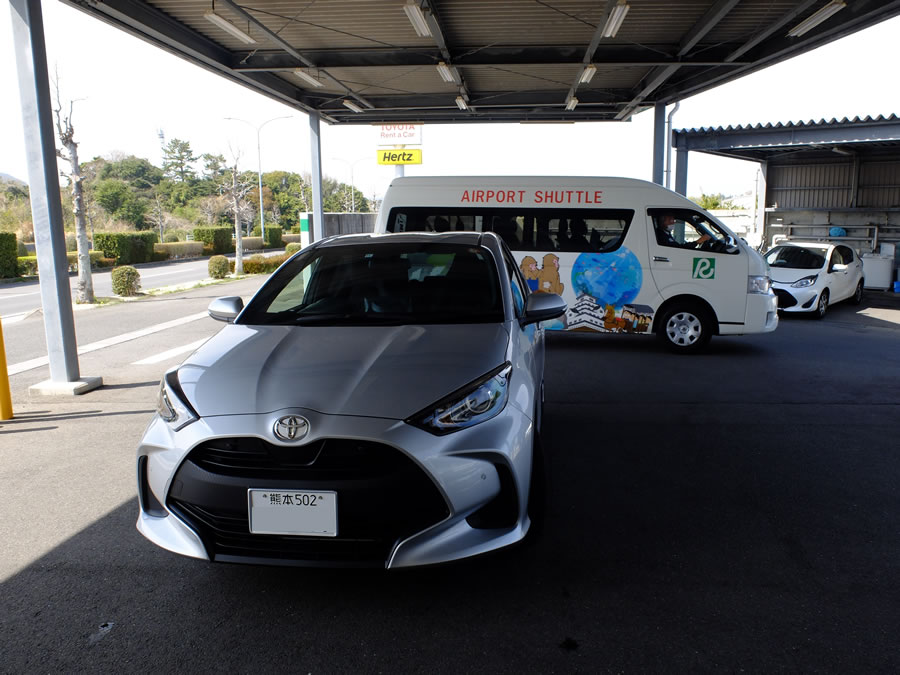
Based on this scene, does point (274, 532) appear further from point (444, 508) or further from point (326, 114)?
point (326, 114)

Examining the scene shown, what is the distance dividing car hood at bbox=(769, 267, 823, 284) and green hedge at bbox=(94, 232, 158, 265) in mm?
32194

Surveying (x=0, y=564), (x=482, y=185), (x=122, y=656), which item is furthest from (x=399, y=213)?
(x=122, y=656)

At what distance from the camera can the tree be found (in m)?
82.7

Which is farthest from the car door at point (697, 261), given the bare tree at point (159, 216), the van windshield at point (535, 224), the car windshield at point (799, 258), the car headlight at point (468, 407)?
the bare tree at point (159, 216)

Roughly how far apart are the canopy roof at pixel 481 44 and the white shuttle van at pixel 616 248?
6.98 ft

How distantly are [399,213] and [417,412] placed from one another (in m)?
7.31

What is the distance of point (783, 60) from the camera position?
10.4 meters

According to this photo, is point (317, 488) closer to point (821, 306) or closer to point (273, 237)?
point (821, 306)

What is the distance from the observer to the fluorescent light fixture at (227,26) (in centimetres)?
809

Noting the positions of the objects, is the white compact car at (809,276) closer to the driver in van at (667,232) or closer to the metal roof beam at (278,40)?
the driver in van at (667,232)

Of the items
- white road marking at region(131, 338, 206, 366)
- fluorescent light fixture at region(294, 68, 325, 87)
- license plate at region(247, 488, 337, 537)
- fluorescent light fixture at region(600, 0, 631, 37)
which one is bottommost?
white road marking at region(131, 338, 206, 366)

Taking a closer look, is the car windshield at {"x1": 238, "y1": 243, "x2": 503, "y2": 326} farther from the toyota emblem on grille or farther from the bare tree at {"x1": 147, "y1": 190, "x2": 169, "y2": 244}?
the bare tree at {"x1": 147, "y1": 190, "x2": 169, "y2": 244}

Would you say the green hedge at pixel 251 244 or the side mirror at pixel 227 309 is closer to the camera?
the side mirror at pixel 227 309

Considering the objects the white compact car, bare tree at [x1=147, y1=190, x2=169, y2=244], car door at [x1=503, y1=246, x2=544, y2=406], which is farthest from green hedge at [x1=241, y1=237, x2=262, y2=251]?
car door at [x1=503, y1=246, x2=544, y2=406]
